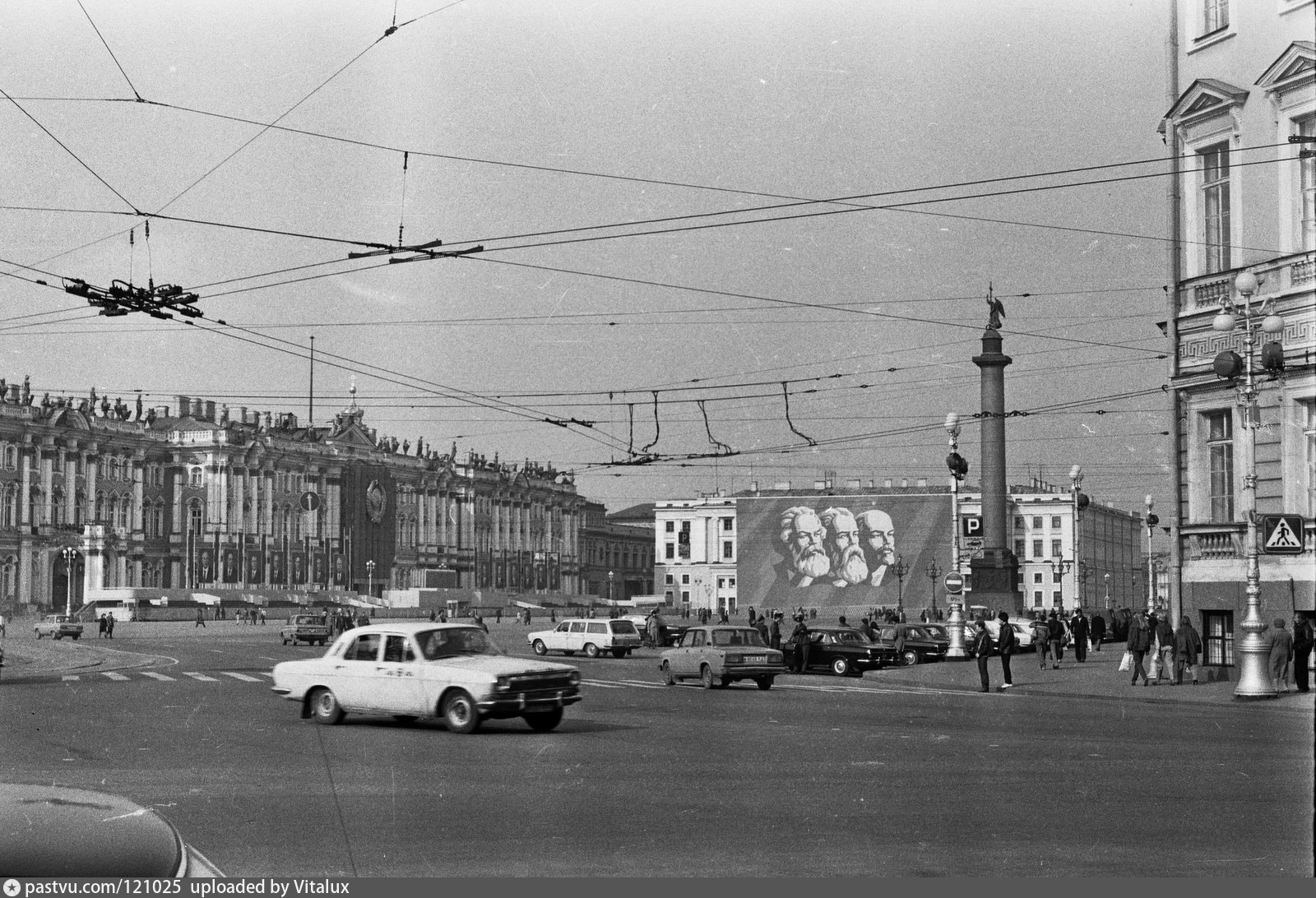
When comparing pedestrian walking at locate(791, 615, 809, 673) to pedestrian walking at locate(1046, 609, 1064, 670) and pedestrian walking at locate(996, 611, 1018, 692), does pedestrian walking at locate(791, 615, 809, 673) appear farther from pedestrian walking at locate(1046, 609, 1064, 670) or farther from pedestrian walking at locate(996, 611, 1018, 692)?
pedestrian walking at locate(996, 611, 1018, 692)

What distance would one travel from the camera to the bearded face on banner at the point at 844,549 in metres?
129

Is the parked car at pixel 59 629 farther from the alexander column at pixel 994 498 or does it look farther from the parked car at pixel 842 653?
the parked car at pixel 842 653

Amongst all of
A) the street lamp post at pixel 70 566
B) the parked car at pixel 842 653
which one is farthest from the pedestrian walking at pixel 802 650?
the street lamp post at pixel 70 566

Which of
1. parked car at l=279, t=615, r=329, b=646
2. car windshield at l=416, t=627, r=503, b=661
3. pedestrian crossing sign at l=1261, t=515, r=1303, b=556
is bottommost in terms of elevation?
parked car at l=279, t=615, r=329, b=646

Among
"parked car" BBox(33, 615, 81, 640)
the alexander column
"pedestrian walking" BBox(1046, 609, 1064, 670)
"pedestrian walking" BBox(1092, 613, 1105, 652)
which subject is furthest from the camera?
"parked car" BBox(33, 615, 81, 640)

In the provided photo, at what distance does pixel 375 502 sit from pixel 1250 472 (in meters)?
123

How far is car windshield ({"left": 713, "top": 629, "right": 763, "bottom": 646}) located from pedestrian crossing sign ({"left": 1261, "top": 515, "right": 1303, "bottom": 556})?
35.5 ft

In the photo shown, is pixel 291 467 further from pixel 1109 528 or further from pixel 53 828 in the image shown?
pixel 53 828

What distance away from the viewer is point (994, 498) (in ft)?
185

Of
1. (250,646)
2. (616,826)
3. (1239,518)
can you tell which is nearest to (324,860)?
(616,826)

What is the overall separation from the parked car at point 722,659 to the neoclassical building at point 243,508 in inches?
3079

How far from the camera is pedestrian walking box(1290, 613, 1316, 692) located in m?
25.7

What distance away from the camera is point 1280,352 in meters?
24.2

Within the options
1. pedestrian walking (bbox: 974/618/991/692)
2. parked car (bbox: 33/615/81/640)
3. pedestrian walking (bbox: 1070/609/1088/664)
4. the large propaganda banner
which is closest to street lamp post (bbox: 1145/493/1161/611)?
pedestrian walking (bbox: 1070/609/1088/664)
